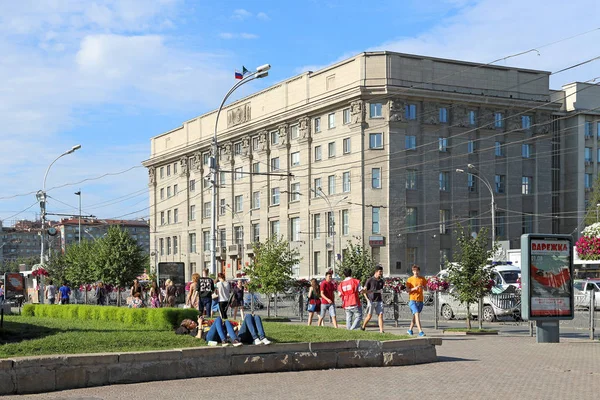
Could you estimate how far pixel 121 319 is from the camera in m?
20.5

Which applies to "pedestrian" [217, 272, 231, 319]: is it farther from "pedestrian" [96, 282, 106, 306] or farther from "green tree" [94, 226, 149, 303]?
"green tree" [94, 226, 149, 303]

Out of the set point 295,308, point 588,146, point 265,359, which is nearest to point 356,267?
point 295,308

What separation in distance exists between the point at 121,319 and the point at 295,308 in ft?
70.1

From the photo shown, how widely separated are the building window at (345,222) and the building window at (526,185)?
55.5ft

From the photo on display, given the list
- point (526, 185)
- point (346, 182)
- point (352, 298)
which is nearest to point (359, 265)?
point (352, 298)

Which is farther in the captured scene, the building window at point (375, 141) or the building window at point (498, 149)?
the building window at point (498, 149)

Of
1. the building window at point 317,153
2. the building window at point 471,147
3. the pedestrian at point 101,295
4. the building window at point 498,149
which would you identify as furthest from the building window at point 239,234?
the pedestrian at point 101,295

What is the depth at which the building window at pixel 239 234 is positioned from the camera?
89.1 m

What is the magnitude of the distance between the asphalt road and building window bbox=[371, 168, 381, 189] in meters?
53.7

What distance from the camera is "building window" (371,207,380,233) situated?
71.8 meters

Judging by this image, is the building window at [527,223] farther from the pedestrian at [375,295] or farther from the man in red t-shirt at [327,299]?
the pedestrian at [375,295]

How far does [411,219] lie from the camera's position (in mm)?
72688

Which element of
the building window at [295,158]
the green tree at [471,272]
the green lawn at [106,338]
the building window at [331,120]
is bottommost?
the green lawn at [106,338]

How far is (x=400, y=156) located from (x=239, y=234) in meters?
24.4
